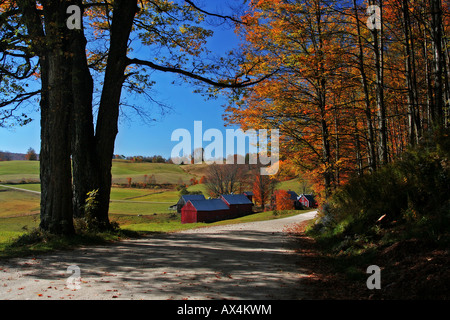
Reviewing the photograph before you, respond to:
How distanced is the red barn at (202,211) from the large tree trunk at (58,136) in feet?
114

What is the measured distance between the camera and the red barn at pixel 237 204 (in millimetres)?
51375

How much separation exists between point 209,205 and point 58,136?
37902mm

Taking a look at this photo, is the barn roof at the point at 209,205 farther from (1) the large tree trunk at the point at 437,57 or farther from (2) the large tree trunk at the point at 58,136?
(1) the large tree trunk at the point at 437,57

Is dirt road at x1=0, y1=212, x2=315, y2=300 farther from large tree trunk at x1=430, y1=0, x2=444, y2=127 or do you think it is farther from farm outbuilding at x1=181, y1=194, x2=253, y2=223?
farm outbuilding at x1=181, y1=194, x2=253, y2=223

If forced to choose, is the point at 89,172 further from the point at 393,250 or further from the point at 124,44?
the point at 393,250

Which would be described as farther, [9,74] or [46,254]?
[9,74]

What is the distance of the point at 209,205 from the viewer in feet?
150

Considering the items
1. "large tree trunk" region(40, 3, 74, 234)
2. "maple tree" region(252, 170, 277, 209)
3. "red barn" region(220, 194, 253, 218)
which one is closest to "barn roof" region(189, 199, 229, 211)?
"red barn" region(220, 194, 253, 218)

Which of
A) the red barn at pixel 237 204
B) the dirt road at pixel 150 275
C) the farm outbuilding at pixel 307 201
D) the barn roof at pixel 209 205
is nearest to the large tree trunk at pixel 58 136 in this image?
the dirt road at pixel 150 275

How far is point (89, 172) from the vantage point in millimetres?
10594

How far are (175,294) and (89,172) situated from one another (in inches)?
293

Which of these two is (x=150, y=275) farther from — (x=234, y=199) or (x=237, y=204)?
(x=234, y=199)

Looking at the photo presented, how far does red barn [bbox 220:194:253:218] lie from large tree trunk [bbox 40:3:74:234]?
42349mm
